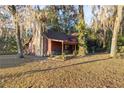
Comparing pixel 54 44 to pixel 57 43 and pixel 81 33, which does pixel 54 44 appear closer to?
pixel 57 43

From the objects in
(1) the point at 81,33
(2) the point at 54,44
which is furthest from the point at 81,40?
(2) the point at 54,44

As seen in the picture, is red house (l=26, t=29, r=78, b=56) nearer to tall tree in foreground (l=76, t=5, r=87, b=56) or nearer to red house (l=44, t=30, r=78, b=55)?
red house (l=44, t=30, r=78, b=55)

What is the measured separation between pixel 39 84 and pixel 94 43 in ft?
61.6

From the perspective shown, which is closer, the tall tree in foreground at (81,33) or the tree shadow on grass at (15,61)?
the tree shadow on grass at (15,61)

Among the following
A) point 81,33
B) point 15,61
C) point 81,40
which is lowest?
point 15,61

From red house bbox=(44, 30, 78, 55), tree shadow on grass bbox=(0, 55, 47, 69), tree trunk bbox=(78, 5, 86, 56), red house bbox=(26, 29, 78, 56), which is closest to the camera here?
tree shadow on grass bbox=(0, 55, 47, 69)

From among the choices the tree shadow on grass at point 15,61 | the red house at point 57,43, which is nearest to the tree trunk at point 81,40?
the red house at point 57,43

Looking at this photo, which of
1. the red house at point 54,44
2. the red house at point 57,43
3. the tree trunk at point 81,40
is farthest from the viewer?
the red house at point 57,43

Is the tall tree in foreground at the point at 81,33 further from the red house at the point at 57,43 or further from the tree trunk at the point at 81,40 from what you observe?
the red house at the point at 57,43

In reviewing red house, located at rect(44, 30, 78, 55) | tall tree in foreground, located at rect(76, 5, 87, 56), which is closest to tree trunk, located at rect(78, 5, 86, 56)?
tall tree in foreground, located at rect(76, 5, 87, 56)

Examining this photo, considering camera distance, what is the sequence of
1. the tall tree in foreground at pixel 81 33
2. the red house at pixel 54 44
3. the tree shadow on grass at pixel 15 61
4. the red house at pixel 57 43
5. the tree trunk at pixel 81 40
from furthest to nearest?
1. the red house at pixel 57 43
2. the red house at pixel 54 44
3. the tree trunk at pixel 81 40
4. the tall tree in foreground at pixel 81 33
5. the tree shadow on grass at pixel 15 61
